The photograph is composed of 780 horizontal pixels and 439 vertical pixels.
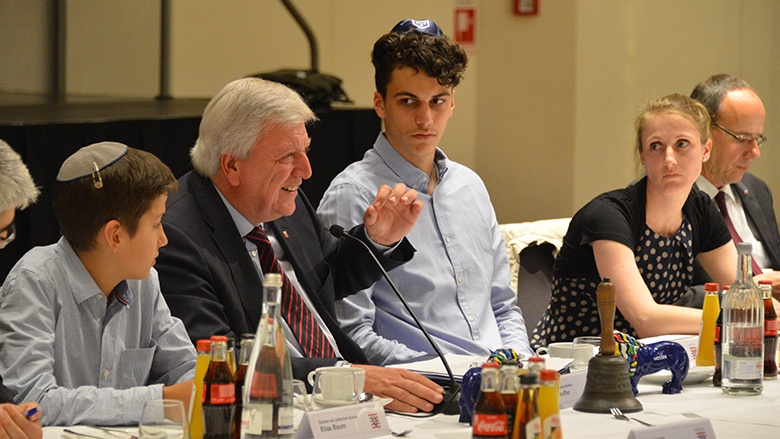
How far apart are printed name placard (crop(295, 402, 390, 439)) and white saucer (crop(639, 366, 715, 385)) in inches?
31.2

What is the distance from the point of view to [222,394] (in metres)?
1.54

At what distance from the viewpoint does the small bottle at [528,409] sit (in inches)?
54.0

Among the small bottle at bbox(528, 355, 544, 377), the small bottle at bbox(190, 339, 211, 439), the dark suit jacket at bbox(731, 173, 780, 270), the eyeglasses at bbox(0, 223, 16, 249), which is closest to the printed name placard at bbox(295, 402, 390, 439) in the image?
the small bottle at bbox(190, 339, 211, 439)

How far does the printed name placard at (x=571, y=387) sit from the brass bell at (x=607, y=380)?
0.04 m

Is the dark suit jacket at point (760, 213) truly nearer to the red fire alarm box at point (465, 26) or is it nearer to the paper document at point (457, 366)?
the paper document at point (457, 366)

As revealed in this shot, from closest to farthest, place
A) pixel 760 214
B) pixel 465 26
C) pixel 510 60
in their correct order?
pixel 760 214 → pixel 510 60 → pixel 465 26

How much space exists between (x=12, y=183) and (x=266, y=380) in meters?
0.72

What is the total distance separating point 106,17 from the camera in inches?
245

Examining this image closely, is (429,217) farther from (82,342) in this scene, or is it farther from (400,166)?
(82,342)

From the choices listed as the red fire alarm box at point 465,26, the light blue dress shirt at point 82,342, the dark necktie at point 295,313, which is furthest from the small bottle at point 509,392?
the red fire alarm box at point 465,26

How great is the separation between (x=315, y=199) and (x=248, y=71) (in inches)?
73.1

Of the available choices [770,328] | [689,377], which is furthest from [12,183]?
[770,328]

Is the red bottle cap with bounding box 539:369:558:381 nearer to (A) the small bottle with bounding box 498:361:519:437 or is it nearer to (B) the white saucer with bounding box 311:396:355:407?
(A) the small bottle with bounding box 498:361:519:437

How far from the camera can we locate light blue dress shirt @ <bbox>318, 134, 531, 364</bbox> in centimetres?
285
